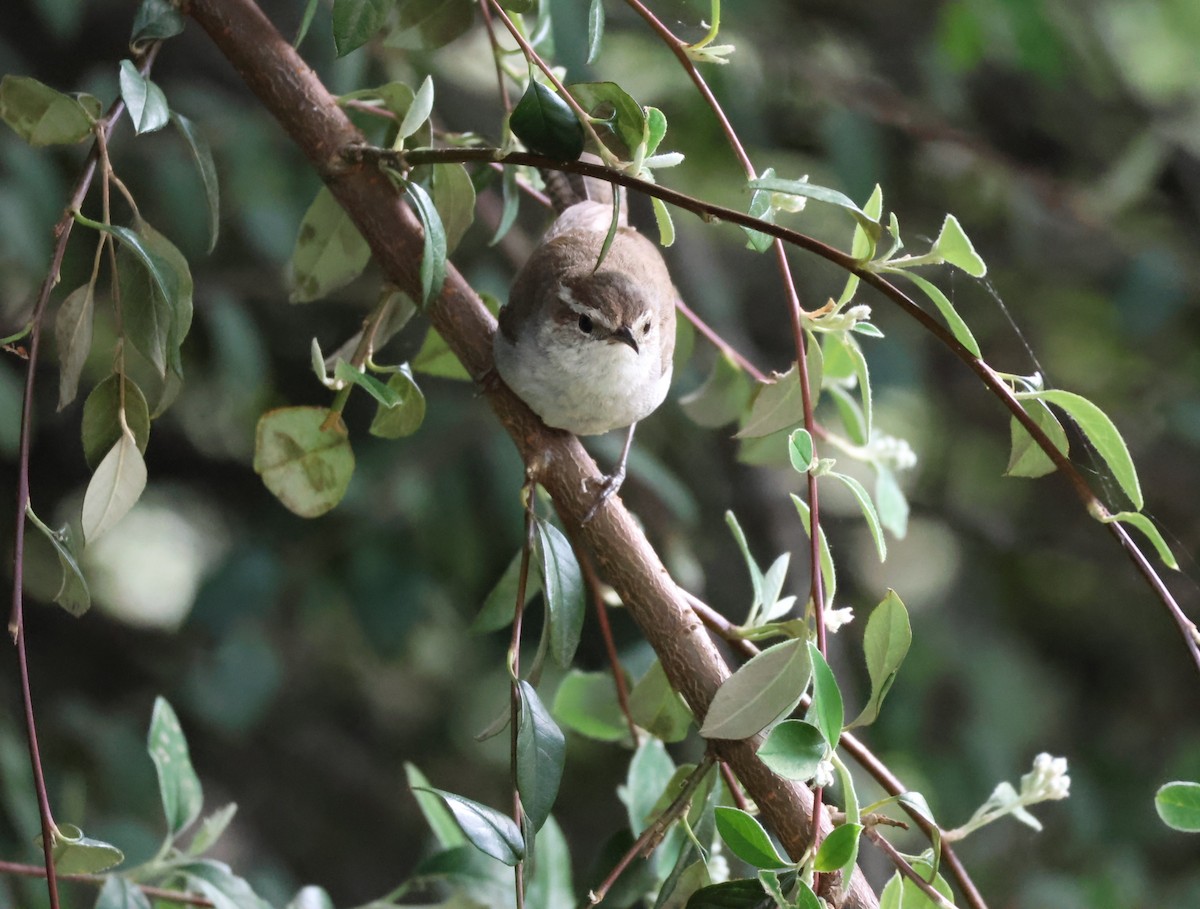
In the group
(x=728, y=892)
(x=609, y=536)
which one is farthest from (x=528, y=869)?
(x=609, y=536)

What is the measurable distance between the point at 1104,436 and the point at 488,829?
25.5 inches

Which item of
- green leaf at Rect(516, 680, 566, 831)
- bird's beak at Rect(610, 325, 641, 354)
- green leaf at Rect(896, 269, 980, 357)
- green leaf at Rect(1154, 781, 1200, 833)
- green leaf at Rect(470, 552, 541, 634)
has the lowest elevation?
green leaf at Rect(470, 552, 541, 634)

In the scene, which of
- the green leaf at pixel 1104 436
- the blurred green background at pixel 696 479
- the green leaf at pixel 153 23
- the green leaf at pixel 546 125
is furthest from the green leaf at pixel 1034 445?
the blurred green background at pixel 696 479

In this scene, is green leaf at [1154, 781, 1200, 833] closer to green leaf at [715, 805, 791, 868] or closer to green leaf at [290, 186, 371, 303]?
green leaf at [715, 805, 791, 868]

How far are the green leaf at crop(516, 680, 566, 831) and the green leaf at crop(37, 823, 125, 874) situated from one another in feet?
1.38

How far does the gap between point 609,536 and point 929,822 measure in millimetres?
421

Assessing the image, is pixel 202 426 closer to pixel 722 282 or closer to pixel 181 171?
pixel 181 171

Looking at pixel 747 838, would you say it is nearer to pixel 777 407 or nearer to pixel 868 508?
pixel 868 508

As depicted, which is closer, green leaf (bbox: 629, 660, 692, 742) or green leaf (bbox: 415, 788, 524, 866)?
green leaf (bbox: 415, 788, 524, 866)

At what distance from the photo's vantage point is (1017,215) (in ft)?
11.0

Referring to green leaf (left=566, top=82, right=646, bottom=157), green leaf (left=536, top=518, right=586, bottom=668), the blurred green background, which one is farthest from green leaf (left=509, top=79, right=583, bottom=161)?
the blurred green background

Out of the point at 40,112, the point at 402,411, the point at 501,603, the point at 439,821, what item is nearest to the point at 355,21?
the point at 40,112

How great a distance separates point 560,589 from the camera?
125cm

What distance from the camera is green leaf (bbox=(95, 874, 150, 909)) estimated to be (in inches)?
48.9
